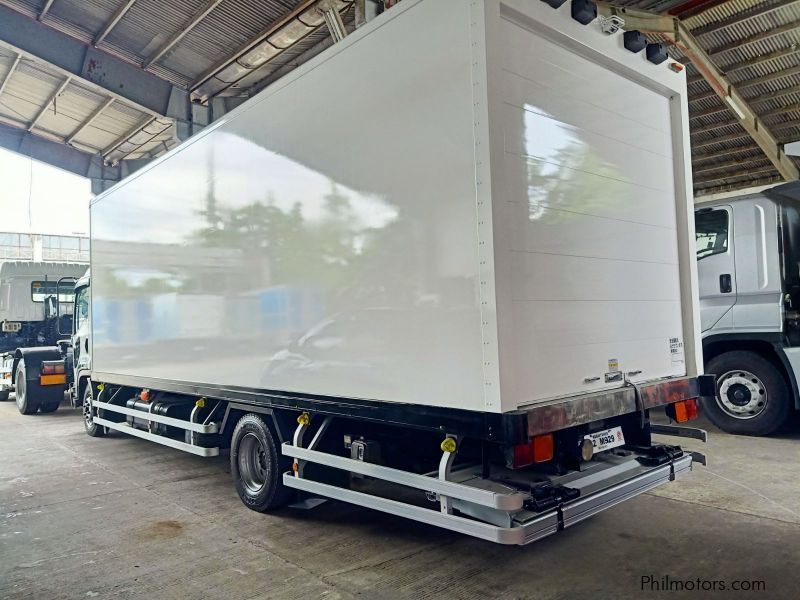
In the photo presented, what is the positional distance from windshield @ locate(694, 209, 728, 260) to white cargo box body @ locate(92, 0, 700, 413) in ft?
11.1

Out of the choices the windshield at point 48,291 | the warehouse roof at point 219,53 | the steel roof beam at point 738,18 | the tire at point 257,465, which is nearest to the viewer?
the tire at point 257,465

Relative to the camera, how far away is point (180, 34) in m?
9.43

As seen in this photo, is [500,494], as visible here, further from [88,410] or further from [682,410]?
[88,410]

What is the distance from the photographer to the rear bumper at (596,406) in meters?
2.74

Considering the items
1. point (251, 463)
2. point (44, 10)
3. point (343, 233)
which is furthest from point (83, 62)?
point (343, 233)

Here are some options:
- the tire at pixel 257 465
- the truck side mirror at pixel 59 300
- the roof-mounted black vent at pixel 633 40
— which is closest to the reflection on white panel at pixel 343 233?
the tire at pixel 257 465

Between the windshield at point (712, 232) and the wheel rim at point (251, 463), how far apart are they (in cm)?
577

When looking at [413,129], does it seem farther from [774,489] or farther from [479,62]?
[774,489]

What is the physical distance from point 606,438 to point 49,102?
14224 mm

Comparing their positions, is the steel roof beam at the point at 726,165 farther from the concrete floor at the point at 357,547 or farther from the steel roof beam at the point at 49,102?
the steel roof beam at the point at 49,102

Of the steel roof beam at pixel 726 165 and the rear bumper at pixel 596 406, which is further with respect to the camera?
the steel roof beam at pixel 726 165

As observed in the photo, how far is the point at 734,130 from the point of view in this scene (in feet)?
41.6

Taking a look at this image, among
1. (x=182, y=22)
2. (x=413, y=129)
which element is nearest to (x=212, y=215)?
(x=413, y=129)

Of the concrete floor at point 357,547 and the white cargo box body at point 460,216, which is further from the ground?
the white cargo box body at point 460,216
